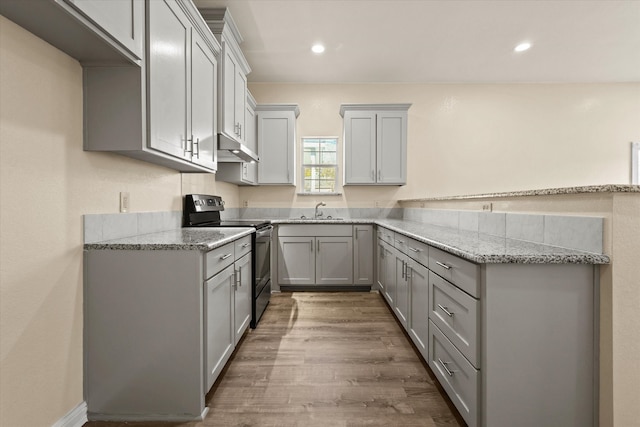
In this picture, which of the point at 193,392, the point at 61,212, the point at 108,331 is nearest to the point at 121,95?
the point at 61,212

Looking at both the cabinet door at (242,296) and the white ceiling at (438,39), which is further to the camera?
the white ceiling at (438,39)

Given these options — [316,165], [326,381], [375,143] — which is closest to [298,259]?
[316,165]

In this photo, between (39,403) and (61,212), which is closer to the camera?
(39,403)

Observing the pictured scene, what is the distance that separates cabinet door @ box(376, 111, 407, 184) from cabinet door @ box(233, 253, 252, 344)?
2.38 m

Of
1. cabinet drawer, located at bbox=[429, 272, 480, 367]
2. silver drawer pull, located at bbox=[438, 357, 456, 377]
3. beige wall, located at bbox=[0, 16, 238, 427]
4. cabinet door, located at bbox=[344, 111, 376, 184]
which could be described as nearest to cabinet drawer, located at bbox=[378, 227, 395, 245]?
cabinet door, located at bbox=[344, 111, 376, 184]

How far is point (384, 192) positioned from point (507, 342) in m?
3.31

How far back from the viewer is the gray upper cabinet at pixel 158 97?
5.01 ft

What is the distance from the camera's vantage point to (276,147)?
4.16 meters

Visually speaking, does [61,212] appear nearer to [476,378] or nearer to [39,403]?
[39,403]

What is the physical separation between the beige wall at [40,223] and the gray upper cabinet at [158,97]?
100mm

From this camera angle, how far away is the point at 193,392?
1564 mm

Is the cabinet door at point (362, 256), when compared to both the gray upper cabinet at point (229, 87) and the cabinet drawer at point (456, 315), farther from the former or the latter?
the cabinet drawer at point (456, 315)

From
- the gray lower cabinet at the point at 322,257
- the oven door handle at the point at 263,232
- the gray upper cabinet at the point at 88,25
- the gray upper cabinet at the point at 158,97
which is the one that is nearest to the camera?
the gray upper cabinet at the point at 88,25

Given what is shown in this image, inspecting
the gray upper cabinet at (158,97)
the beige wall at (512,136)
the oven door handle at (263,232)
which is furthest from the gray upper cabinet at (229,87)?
the beige wall at (512,136)
